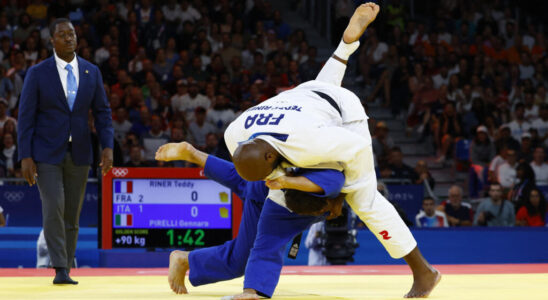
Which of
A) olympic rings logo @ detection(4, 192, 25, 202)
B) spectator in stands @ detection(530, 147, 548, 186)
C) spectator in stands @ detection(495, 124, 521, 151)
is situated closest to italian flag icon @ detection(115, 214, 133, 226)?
olympic rings logo @ detection(4, 192, 25, 202)

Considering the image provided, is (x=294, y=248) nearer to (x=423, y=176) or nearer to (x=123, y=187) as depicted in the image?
(x=123, y=187)

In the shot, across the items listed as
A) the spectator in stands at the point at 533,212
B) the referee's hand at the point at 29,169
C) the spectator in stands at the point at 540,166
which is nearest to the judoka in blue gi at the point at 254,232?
the referee's hand at the point at 29,169

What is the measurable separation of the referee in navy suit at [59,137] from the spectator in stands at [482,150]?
7.15m

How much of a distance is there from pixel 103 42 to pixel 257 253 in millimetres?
8614

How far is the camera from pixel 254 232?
3.83 meters

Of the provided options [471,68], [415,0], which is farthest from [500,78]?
[415,0]

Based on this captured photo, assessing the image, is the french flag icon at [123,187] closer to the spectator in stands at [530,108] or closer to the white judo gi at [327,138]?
the white judo gi at [327,138]

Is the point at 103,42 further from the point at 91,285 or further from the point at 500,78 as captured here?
the point at 91,285

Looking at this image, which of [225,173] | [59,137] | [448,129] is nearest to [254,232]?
[225,173]

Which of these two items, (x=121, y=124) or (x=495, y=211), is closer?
(x=495, y=211)

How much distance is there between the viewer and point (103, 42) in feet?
38.2
